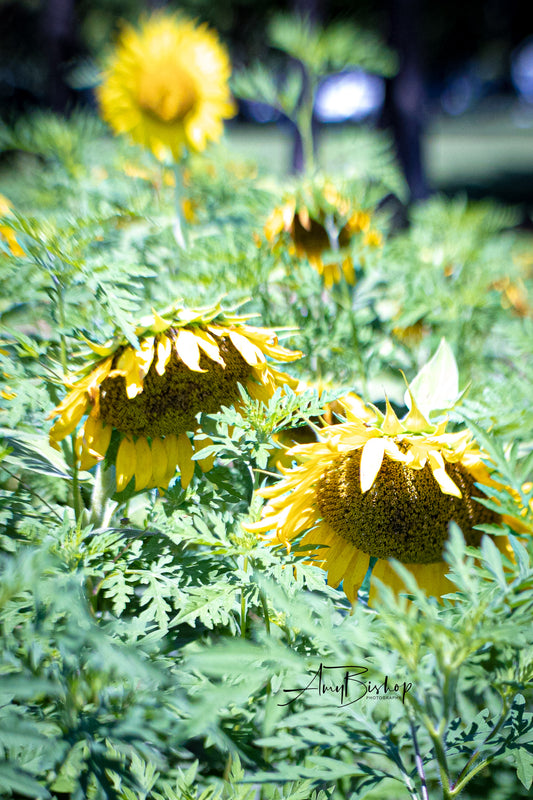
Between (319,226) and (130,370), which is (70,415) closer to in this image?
(130,370)

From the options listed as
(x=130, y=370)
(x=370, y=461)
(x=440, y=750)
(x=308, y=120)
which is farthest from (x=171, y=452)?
(x=308, y=120)

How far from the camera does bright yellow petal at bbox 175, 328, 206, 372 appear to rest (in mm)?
A: 792

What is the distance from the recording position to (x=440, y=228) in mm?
1923

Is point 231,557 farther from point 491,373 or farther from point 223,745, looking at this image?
point 491,373

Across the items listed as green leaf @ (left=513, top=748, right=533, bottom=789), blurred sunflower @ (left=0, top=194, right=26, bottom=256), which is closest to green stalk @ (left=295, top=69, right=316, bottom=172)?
blurred sunflower @ (left=0, top=194, right=26, bottom=256)

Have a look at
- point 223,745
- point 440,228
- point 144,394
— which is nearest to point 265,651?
point 223,745

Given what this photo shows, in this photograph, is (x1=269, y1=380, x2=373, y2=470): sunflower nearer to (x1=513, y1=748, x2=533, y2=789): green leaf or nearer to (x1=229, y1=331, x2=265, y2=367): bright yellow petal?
(x1=229, y1=331, x2=265, y2=367): bright yellow petal

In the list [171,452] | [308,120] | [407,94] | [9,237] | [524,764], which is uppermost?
[407,94]

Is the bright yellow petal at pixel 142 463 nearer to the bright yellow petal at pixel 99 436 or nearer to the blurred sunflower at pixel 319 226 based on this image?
the bright yellow petal at pixel 99 436

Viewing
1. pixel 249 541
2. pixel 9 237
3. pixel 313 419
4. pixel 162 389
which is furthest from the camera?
pixel 9 237

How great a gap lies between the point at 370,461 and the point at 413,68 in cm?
544

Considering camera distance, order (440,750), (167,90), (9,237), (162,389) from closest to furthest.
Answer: (440,750), (162,389), (9,237), (167,90)

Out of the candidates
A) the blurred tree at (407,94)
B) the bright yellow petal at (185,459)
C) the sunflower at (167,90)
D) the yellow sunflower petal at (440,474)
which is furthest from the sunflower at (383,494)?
the blurred tree at (407,94)

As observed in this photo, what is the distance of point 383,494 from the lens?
805 millimetres
